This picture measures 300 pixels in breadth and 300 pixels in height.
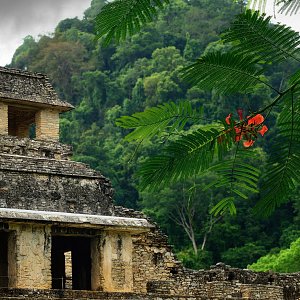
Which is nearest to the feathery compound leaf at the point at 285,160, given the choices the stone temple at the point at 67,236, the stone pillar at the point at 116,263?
the stone temple at the point at 67,236

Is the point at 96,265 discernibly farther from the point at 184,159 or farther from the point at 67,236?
the point at 184,159

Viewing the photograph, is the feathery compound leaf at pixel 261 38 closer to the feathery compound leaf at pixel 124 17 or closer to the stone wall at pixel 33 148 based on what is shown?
the feathery compound leaf at pixel 124 17

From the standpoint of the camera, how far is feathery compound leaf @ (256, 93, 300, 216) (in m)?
2.05

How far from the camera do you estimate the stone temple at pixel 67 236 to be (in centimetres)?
1466

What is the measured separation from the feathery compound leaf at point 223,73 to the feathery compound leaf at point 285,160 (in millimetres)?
104

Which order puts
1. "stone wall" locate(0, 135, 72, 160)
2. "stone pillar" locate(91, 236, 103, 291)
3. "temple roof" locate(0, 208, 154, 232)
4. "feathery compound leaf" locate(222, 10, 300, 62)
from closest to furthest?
"feathery compound leaf" locate(222, 10, 300, 62) < "temple roof" locate(0, 208, 154, 232) < "stone pillar" locate(91, 236, 103, 291) < "stone wall" locate(0, 135, 72, 160)

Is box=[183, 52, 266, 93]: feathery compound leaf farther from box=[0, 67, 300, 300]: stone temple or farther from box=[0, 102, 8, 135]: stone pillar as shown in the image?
box=[0, 102, 8, 135]: stone pillar

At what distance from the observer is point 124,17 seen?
217 cm

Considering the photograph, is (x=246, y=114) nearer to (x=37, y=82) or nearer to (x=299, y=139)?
(x=299, y=139)

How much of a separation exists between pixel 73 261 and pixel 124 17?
51.6 feet

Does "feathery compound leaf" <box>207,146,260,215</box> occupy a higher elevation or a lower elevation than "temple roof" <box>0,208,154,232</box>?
lower

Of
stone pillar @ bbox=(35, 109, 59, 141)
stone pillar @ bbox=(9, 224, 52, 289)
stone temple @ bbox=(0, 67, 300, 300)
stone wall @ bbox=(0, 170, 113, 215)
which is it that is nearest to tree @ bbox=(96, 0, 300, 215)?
stone temple @ bbox=(0, 67, 300, 300)

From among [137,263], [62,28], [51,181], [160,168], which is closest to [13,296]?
[51,181]

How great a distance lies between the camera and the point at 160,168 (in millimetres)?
2160
